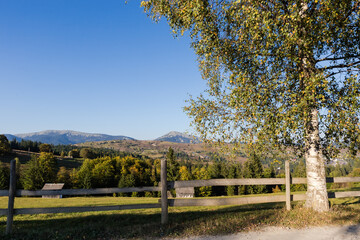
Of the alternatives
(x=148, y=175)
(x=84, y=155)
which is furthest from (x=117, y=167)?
Result: (x=84, y=155)

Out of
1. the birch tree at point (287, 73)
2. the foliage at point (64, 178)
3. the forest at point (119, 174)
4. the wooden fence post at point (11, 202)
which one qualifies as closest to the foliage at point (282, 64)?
the birch tree at point (287, 73)

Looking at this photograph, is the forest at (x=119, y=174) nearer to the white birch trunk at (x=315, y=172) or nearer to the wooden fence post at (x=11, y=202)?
the white birch trunk at (x=315, y=172)

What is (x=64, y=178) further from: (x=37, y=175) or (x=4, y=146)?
(x=4, y=146)

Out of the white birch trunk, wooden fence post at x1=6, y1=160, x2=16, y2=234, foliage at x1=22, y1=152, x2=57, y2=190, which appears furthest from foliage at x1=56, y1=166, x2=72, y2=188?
the white birch trunk

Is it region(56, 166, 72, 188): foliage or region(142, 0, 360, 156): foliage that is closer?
region(142, 0, 360, 156): foliage

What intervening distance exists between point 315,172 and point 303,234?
342cm

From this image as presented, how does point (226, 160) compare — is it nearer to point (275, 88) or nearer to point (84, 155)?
point (275, 88)

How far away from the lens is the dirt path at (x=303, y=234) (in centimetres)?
724

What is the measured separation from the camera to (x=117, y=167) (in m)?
91.1

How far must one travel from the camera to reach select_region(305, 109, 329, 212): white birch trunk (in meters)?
9.91

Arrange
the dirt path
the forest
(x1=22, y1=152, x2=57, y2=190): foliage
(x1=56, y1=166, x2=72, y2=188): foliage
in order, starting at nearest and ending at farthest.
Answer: the dirt path → (x1=22, y1=152, x2=57, y2=190): foliage → the forest → (x1=56, y1=166, x2=72, y2=188): foliage

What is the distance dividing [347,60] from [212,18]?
5.95 metres

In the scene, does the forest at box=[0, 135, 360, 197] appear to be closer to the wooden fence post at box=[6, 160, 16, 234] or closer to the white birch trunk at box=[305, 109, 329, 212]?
the white birch trunk at box=[305, 109, 329, 212]

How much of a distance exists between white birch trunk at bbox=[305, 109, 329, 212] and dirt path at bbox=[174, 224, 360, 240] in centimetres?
171
